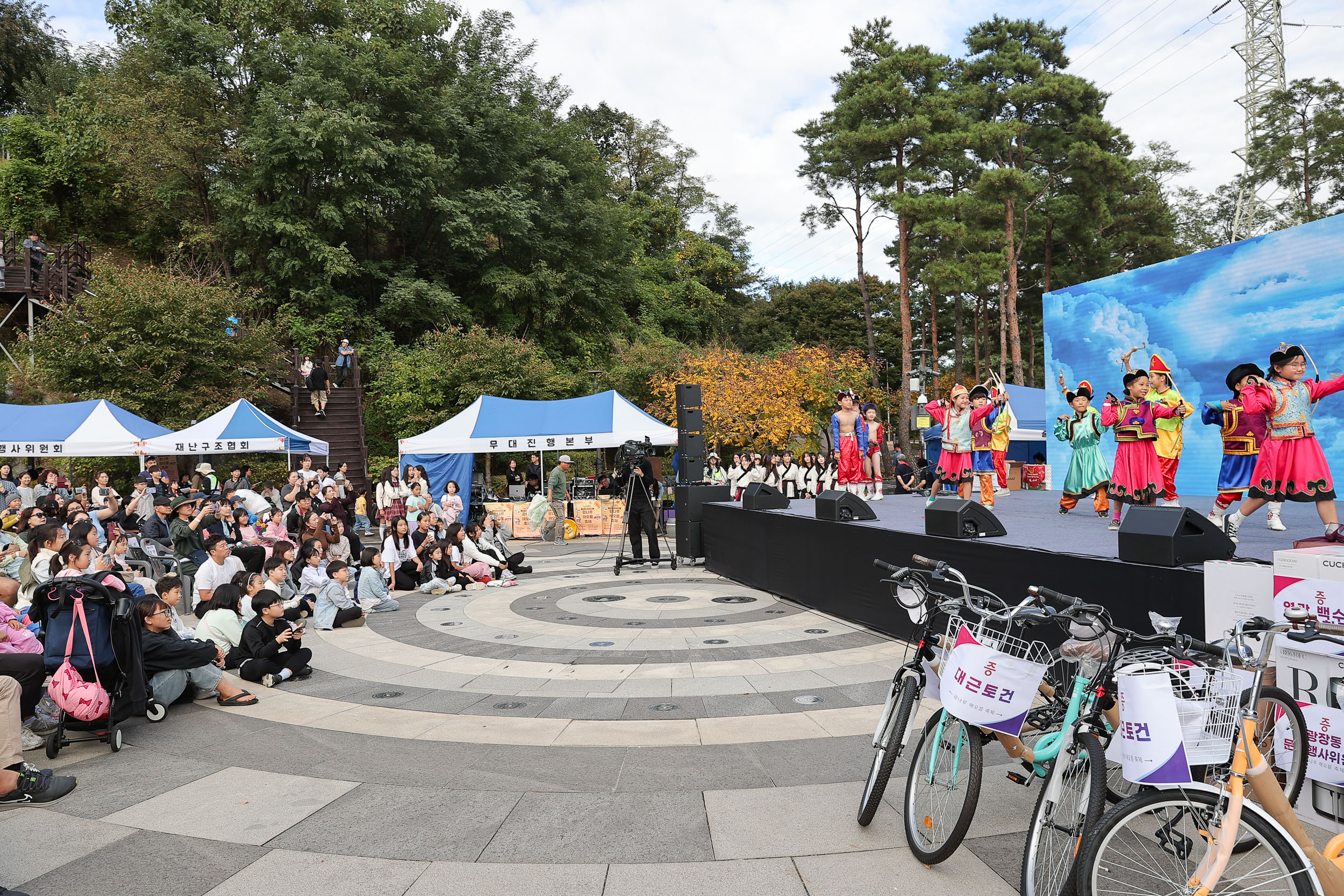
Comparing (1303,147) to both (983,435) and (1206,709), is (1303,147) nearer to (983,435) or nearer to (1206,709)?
(983,435)

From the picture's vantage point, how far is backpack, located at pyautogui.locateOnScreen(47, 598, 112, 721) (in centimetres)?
492

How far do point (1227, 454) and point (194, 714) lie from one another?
9.31 m

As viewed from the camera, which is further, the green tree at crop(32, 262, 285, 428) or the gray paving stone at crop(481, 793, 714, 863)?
the green tree at crop(32, 262, 285, 428)

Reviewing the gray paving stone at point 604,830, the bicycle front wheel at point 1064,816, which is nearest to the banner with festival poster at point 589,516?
the gray paving stone at point 604,830

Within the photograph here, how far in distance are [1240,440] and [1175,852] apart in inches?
254

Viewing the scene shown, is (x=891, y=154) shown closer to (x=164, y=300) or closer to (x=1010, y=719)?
(x=164, y=300)

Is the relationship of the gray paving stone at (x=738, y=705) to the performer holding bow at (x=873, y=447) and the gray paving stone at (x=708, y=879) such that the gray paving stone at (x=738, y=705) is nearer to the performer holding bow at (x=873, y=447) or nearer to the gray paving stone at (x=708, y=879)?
the gray paving stone at (x=708, y=879)

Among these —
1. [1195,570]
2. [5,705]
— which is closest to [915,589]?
[1195,570]

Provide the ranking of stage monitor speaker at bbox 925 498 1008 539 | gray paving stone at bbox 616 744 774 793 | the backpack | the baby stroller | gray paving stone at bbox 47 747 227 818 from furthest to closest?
1. stage monitor speaker at bbox 925 498 1008 539
2. the baby stroller
3. the backpack
4. gray paving stone at bbox 616 744 774 793
5. gray paving stone at bbox 47 747 227 818

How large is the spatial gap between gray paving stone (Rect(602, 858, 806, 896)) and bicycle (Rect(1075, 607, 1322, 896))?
3.83 feet

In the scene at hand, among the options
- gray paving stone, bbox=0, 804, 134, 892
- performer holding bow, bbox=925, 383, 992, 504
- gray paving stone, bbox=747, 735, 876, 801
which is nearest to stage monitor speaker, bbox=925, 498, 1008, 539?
gray paving stone, bbox=747, 735, 876, 801

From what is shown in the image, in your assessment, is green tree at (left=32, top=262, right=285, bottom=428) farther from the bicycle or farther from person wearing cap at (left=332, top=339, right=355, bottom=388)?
the bicycle

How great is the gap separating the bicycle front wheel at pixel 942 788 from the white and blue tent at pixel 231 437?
15.7m

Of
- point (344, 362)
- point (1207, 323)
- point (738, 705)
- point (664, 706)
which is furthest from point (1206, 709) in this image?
point (344, 362)
